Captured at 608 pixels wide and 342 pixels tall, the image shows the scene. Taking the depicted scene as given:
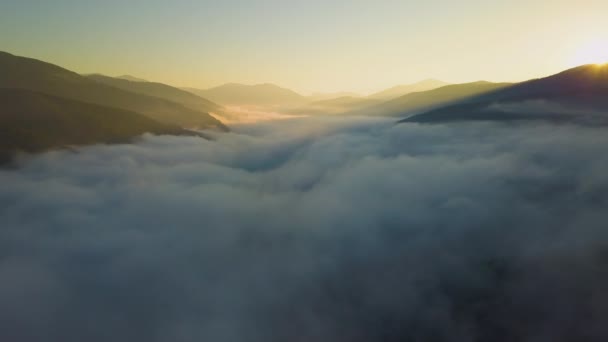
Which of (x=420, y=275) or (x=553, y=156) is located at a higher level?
(x=553, y=156)

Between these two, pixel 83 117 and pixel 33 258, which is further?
pixel 83 117

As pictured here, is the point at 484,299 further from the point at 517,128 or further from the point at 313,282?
the point at 517,128

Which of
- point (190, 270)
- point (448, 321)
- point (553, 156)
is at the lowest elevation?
point (448, 321)

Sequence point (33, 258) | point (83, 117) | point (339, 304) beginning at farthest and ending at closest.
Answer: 1. point (83, 117)
2. point (339, 304)
3. point (33, 258)

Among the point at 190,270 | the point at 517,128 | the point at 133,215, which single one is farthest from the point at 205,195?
the point at 517,128

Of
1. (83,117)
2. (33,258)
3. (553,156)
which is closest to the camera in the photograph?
(33,258)

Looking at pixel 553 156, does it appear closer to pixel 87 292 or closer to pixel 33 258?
pixel 87 292

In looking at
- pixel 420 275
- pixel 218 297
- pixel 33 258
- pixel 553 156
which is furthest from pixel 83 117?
pixel 553 156
